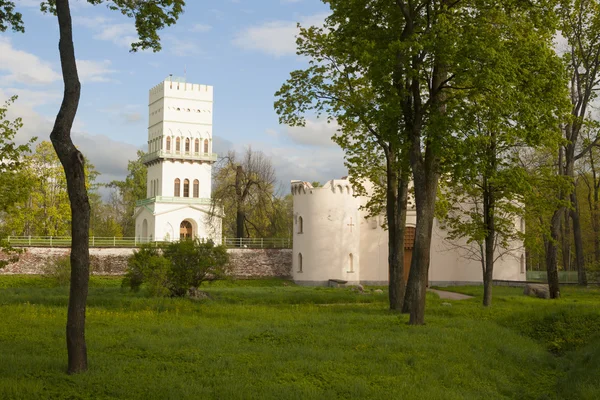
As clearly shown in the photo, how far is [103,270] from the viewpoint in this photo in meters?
41.7

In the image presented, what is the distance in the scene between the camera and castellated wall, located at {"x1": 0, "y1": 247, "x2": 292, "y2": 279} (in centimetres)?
3969

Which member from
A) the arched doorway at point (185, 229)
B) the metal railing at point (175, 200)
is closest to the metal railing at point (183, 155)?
the metal railing at point (175, 200)

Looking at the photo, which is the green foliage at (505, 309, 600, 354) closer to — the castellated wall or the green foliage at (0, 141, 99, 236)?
the castellated wall

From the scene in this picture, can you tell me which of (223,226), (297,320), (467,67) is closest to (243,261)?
(223,226)

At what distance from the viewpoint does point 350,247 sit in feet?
132

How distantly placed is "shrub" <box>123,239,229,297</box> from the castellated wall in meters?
11.8

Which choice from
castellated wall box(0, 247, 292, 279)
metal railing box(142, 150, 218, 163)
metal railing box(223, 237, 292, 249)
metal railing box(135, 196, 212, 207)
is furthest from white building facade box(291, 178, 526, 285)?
metal railing box(142, 150, 218, 163)

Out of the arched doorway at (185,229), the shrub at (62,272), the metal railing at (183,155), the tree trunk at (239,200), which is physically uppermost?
the metal railing at (183,155)

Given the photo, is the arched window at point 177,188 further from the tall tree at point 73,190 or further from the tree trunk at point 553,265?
the tall tree at point 73,190

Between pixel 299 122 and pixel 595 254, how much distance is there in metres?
29.8

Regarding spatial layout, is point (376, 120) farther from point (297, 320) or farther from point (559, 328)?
point (559, 328)

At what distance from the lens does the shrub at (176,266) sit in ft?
77.2

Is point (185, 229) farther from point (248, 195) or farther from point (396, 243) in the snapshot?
point (396, 243)

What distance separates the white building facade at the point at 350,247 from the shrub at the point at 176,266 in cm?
1567
